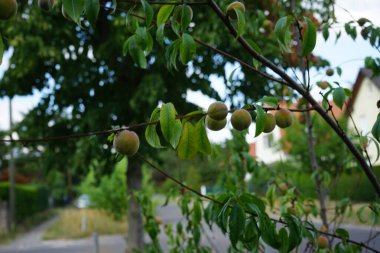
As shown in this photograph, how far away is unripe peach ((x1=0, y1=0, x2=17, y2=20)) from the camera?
92 centimetres

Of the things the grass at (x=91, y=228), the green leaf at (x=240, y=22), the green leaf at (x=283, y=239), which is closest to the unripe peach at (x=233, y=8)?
the green leaf at (x=240, y=22)

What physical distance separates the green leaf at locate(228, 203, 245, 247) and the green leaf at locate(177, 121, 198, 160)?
0.74ft

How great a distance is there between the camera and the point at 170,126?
1.10m

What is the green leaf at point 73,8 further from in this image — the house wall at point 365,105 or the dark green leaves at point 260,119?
the house wall at point 365,105

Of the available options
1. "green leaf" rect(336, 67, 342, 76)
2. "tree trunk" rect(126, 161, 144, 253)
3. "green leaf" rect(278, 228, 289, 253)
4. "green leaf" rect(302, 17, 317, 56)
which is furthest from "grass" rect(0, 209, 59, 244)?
"green leaf" rect(302, 17, 317, 56)

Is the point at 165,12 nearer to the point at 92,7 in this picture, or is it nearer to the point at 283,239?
the point at 92,7

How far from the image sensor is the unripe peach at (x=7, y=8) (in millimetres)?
916

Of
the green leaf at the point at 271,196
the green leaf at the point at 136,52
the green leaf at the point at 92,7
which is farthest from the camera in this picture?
the green leaf at the point at 271,196

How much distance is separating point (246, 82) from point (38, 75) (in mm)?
3645

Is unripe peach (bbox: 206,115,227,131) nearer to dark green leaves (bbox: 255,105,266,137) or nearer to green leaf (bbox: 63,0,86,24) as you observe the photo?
dark green leaves (bbox: 255,105,266,137)

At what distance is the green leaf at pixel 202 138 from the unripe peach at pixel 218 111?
4 cm

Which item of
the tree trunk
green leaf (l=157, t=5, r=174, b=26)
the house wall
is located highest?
the house wall

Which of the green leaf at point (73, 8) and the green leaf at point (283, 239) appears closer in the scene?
the green leaf at point (73, 8)

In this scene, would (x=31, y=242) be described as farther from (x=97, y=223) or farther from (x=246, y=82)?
(x=246, y=82)
